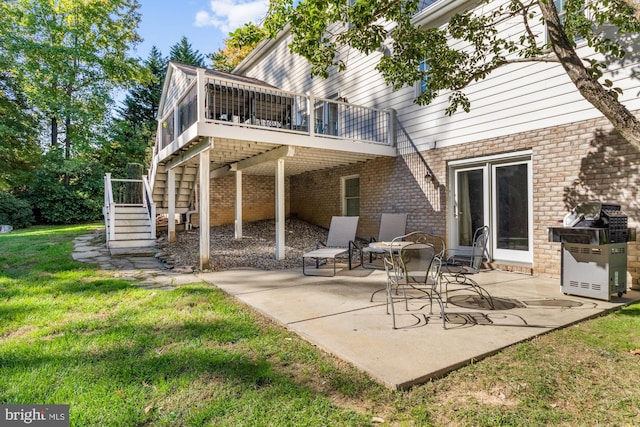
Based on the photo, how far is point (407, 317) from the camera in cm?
385

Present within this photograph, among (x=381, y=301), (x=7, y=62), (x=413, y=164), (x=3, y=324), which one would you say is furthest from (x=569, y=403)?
(x=7, y=62)

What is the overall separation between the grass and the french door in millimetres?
2698

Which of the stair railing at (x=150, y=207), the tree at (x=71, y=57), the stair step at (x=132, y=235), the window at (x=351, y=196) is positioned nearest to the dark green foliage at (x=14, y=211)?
the tree at (x=71, y=57)

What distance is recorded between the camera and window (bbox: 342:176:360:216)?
10656 millimetres

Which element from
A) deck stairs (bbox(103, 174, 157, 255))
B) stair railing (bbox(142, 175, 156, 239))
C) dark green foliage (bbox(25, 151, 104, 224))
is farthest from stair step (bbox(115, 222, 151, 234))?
dark green foliage (bbox(25, 151, 104, 224))

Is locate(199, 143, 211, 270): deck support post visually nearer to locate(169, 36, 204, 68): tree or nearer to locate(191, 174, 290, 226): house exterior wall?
locate(191, 174, 290, 226): house exterior wall

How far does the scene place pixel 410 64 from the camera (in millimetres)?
5383

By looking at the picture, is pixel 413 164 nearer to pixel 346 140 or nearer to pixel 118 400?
pixel 346 140

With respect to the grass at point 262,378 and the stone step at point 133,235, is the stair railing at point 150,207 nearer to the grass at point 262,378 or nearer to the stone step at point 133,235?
the stone step at point 133,235

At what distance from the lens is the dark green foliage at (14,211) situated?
55.6 ft

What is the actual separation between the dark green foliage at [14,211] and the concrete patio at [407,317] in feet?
56.7

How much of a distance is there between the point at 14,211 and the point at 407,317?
20.9 meters

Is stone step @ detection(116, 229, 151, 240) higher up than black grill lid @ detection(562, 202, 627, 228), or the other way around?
black grill lid @ detection(562, 202, 627, 228)

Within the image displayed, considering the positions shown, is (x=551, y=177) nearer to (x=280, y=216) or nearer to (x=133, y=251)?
(x=280, y=216)
